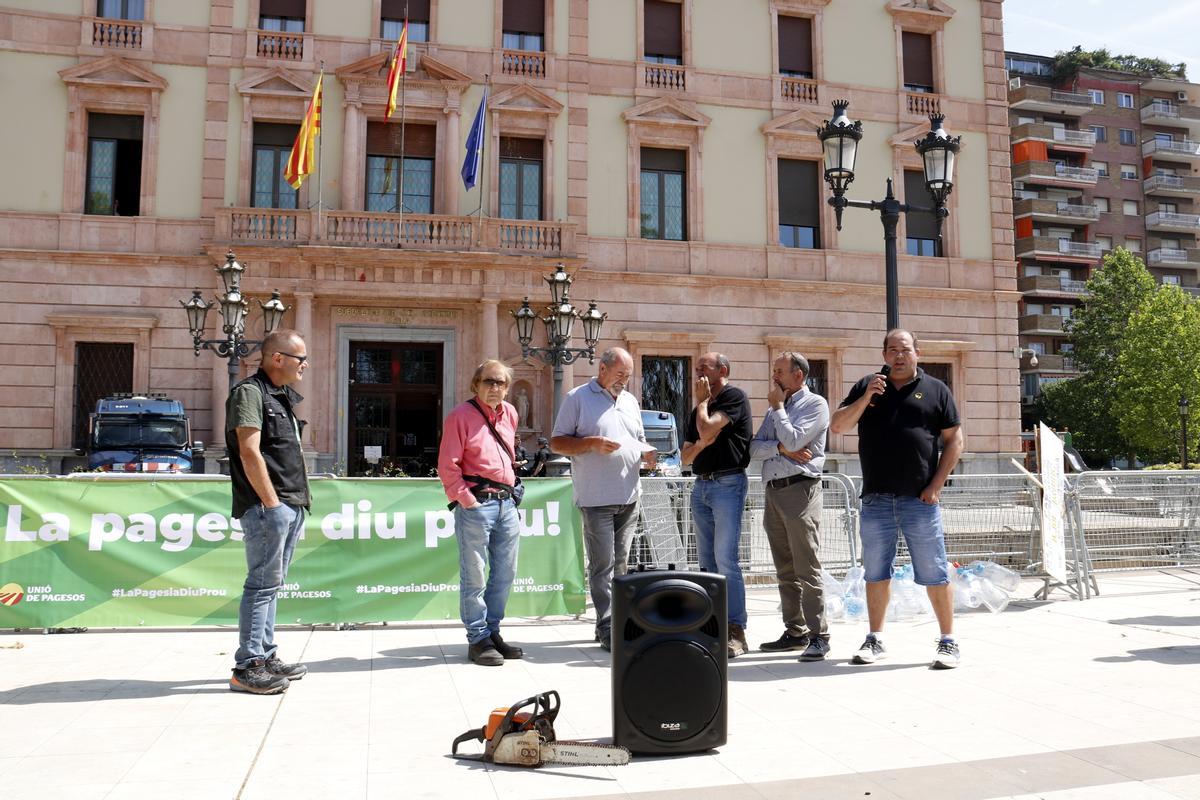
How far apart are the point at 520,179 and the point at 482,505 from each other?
18.6 metres

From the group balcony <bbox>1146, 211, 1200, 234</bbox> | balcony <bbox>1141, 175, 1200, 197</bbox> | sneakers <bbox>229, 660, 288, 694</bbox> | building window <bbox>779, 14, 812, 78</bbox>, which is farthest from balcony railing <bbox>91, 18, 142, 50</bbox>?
balcony <bbox>1141, 175, 1200, 197</bbox>

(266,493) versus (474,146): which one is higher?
(474,146)

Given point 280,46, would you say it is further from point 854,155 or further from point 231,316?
point 854,155

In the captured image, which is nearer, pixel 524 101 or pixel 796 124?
pixel 524 101

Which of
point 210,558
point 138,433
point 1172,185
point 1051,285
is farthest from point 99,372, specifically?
point 1172,185

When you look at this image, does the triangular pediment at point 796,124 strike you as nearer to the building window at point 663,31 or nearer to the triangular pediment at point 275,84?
the building window at point 663,31

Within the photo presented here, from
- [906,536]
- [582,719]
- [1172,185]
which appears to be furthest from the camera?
[1172,185]

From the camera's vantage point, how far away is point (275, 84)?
22.3 m

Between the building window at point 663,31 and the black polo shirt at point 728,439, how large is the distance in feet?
66.7

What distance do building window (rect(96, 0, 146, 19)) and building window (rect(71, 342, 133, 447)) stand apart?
26.5 ft

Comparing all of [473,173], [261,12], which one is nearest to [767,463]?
[473,173]

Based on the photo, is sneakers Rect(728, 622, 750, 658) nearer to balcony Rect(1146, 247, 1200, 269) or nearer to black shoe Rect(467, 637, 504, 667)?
black shoe Rect(467, 637, 504, 667)

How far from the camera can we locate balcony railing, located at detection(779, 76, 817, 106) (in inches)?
984

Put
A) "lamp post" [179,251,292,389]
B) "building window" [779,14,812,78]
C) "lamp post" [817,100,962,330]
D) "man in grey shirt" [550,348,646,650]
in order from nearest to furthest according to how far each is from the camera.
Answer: "man in grey shirt" [550,348,646,650] → "lamp post" [817,100,962,330] → "lamp post" [179,251,292,389] → "building window" [779,14,812,78]
